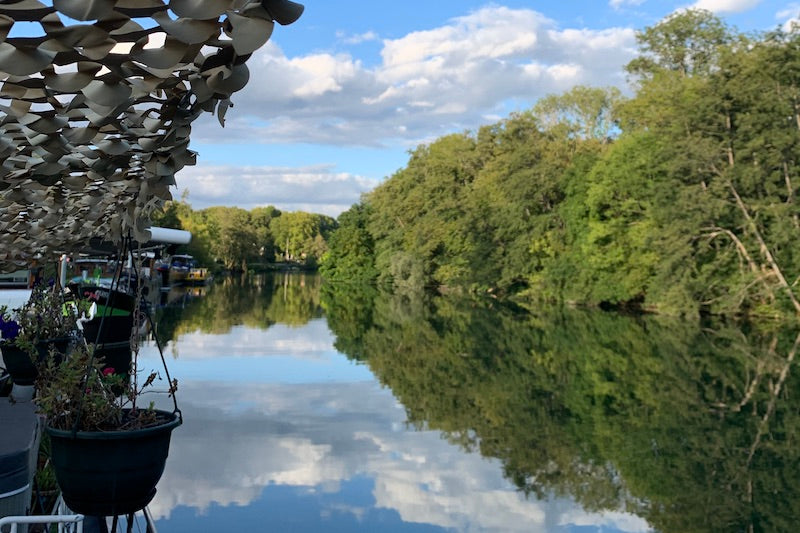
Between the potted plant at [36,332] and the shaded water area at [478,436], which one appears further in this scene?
the shaded water area at [478,436]

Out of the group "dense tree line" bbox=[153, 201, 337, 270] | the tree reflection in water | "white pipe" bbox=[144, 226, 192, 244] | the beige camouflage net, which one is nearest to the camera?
the beige camouflage net

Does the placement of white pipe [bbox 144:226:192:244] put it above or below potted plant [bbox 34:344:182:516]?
above

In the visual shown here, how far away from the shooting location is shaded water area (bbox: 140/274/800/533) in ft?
21.1

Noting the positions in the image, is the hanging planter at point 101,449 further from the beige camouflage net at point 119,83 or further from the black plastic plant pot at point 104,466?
the beige camouflage net at point 119,83

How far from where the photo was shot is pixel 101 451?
2631mm

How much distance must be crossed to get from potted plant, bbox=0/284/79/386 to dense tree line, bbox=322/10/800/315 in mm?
23323

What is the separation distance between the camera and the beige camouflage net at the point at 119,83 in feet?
4.35

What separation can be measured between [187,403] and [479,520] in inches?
216

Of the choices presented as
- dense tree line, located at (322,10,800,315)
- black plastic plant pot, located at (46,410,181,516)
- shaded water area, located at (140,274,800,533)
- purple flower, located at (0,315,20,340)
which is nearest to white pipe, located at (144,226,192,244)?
shaded water area, located at (140,274,800,533)

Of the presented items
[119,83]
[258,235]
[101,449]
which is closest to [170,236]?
[101,449]

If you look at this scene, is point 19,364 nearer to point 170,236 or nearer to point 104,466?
point 104,466

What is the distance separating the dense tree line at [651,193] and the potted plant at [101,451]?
2570 centimetres

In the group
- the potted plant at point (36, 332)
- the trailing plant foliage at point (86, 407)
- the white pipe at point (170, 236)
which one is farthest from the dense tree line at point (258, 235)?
the trailing plant foliage at point (86, 407)

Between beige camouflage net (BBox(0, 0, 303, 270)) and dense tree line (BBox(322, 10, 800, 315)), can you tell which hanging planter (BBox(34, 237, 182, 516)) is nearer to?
beige camouflage net (BBox(0, 0, 303, 270))
